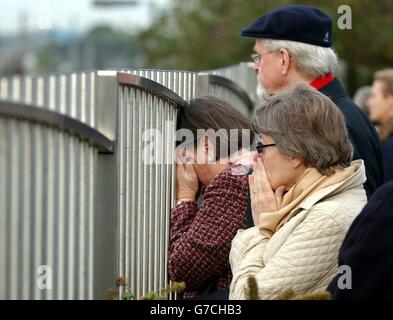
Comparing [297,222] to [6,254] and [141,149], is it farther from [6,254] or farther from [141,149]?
[6,254]

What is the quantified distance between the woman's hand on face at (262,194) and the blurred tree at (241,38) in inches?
711

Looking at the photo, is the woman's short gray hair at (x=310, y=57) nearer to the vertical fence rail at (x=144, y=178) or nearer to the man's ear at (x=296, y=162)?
the vertical fence rail at (x=144, y=178)

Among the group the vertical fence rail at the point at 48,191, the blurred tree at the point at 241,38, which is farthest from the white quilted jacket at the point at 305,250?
the blurred tree at the point at 241,38

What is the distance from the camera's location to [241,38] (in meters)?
22.7

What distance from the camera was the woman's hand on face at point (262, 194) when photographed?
388 cm

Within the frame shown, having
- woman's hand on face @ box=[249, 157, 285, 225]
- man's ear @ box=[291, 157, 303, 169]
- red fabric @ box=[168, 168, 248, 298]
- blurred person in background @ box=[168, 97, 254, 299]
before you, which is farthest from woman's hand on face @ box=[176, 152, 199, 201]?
man's ear @ box=[291, 157, 303, 169]

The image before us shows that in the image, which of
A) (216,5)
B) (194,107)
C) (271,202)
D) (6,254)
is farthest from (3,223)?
(216,5)

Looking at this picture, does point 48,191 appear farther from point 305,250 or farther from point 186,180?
point 186,180

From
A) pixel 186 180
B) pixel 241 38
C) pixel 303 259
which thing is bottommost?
pixel 303 259

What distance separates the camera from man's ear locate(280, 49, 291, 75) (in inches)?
210

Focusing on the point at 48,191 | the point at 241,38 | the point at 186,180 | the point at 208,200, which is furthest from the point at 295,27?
the point at 241,38

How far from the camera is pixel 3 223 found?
8.99ft

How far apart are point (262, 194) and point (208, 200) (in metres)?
0.43

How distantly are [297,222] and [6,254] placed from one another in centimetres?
125
